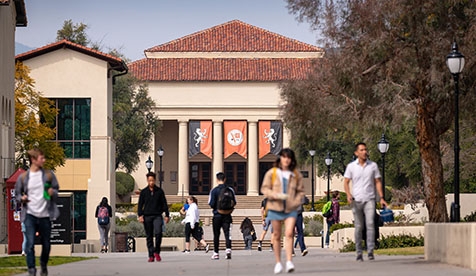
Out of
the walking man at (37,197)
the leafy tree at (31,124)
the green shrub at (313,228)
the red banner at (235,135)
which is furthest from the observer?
the red banner at (235,135)

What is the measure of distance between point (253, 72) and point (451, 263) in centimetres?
7774

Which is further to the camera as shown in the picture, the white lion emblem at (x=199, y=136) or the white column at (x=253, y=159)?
the white lion emblem at (x=199, y=136)

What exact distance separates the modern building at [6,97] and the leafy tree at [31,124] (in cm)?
233

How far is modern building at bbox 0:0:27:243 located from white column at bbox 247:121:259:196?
48.2 meters

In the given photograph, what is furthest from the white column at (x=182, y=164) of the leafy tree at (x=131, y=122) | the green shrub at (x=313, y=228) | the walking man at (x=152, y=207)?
the walking man at (x=152, y=207)

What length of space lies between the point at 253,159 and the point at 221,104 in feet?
16.9

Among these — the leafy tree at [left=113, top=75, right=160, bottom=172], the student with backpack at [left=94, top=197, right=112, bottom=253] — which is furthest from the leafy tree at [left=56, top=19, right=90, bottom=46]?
the student with backpack at [left=94, top=197, right=112, bottom=253]

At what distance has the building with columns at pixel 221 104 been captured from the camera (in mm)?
95875

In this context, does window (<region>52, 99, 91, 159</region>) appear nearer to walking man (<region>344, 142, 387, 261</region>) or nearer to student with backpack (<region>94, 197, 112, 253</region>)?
student with backpack (<region>94, 197, 112, 253</region>)

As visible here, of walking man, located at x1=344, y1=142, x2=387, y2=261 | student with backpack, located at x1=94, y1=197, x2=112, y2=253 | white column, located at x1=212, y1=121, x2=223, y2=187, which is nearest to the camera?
walking man, located at x1=344, y1=142, x2=387, y2=261

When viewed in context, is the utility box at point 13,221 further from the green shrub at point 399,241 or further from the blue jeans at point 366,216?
the blue jeans at point 366,216

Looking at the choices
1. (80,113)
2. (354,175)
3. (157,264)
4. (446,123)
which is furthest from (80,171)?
(354,175)

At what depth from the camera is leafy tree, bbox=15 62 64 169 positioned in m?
49.6

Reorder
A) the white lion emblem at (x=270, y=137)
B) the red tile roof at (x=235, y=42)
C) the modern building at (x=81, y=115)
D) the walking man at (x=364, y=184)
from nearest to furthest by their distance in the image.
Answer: the walking man at (x=364, y=184), the modern building at (x=81, y=115), the white lion emblem at (x=270, y=137), the red tile roof at (x=235, y=42)
